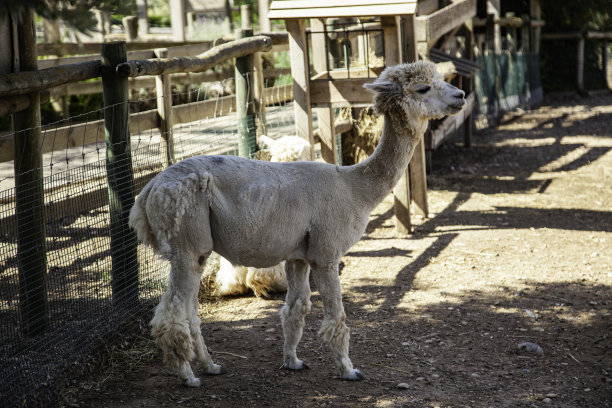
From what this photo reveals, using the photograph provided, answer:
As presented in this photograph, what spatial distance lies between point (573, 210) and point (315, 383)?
225 inches

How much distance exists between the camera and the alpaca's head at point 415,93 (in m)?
4.17

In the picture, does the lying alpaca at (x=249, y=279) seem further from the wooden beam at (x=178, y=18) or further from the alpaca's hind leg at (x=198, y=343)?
the wooden beam at (x=178, y=18)

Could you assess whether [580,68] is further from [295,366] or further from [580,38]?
[295,366]

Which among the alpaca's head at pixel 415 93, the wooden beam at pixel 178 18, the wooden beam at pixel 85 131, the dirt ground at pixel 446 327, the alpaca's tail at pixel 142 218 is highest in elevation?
the wooden beam at pixel 178 18

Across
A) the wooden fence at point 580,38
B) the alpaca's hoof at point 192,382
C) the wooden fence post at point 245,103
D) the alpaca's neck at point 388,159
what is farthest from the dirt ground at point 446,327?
the wooden fence at point 580,38

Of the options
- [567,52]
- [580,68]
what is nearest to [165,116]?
[580,68]

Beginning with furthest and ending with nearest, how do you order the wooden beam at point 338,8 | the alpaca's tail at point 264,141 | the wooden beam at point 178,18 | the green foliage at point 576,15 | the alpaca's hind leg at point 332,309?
the green foliage at point 576,15
the wooden beam at point 178,18
the wooden beam at point 338,8
the alpaca's tail at point 264,141
the alpaca's hind leg at point 332,309

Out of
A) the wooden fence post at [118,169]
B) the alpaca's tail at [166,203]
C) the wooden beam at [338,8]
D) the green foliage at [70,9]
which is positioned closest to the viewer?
the green foliage at [70,9]

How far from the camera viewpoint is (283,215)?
398cm

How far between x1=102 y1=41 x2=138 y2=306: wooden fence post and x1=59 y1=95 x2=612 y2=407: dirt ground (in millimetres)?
472

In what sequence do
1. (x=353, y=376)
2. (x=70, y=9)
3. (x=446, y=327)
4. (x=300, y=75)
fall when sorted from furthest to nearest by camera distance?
(x=300, y=75), (x=446, y=327), (x=353, y=376), (x=70, y=9)

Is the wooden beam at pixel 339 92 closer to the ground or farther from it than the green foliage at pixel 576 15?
closer to the ground

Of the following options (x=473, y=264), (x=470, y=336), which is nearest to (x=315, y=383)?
(x=470, y=336)

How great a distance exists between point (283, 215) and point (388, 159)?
31.9 inches
